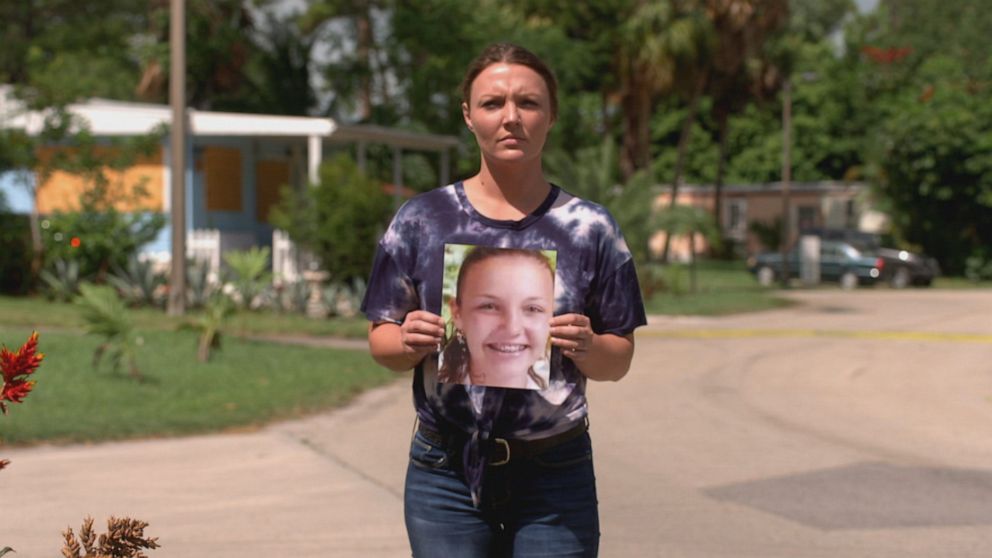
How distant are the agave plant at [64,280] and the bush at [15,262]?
0.83 m

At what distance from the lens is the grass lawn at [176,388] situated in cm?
1093

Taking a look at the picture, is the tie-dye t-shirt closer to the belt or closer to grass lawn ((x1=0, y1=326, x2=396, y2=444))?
the belt

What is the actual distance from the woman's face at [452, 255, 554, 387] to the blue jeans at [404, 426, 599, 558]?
257 millimetres

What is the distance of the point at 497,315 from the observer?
3195 millimetres

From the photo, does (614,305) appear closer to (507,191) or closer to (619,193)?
(507,191)

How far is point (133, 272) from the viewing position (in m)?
21.3

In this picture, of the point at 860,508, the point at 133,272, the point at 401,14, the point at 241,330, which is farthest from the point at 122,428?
the point at 401,14

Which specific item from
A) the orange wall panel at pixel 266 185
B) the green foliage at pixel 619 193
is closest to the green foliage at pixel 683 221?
the green foliage at pixel 619 193

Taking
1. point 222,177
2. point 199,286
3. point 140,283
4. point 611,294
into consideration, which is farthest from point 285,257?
point 611,294

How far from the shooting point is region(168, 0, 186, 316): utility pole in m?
19.2

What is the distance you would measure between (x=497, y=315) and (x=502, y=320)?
0.02 metres

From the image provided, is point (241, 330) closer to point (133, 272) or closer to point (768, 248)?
point (133, 272)

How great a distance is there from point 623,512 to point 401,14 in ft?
98.5

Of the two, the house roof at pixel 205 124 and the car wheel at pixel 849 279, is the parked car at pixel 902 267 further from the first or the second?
the house roof at pixel 205 124
